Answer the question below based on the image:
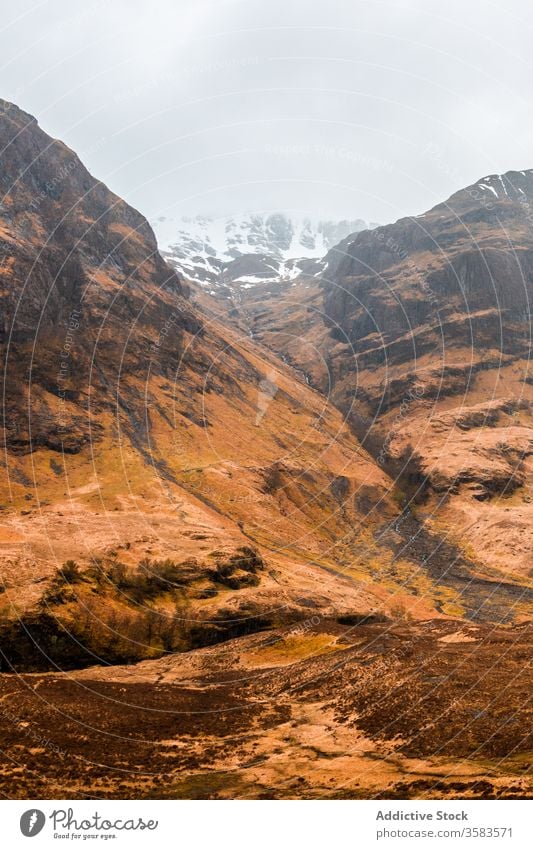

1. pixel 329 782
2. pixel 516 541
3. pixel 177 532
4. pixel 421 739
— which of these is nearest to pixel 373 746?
pixel 421 739

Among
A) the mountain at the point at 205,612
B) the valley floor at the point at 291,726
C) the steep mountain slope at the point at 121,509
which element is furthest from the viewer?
the steep mountain slope at the point at 121,509

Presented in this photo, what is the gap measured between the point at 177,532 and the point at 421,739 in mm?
76985

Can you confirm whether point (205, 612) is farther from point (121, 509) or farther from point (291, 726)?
point (121, 509)
